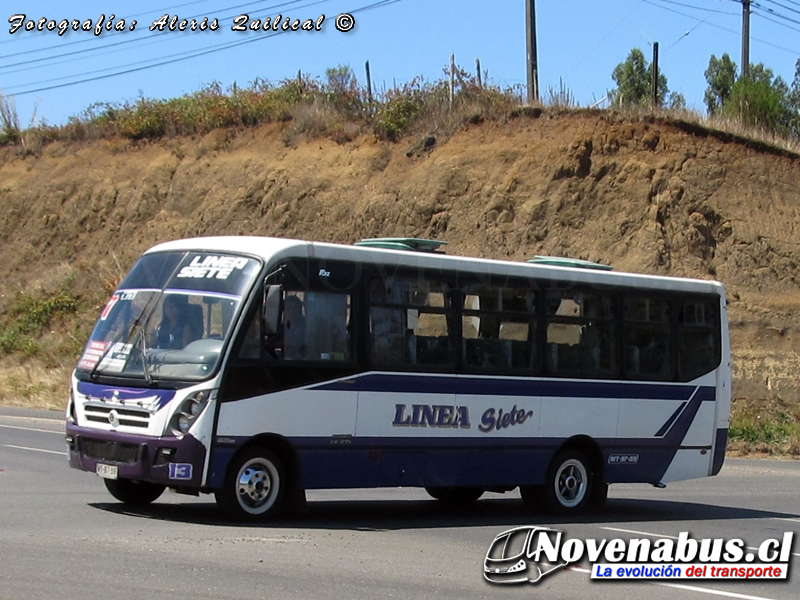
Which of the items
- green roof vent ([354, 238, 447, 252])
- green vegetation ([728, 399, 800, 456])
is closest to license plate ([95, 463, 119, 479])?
green roof vent ([354, 238, 447, 252])

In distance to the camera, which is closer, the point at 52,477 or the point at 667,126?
the point at 52,477

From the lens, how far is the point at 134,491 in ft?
40.3

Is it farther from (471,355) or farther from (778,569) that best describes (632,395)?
(778,569)

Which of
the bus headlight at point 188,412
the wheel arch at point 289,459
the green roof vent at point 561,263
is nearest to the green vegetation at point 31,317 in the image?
the green roof vent at point 561,263

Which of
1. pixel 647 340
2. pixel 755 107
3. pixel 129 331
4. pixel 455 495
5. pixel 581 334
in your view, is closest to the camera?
pixel 129 331

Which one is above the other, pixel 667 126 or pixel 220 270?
pixel 667 126

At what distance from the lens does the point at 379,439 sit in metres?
12.3

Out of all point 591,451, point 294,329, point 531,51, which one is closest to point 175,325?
point 294,329

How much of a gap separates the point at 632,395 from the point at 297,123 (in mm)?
28595

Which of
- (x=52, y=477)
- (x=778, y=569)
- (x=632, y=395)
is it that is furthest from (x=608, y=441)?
(x=52, y=477)

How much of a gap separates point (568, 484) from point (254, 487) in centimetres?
455

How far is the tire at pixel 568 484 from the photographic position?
1397cm

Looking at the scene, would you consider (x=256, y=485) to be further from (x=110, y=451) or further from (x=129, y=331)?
(x=129, y=331)

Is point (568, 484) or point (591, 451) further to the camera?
point (591, 451)
